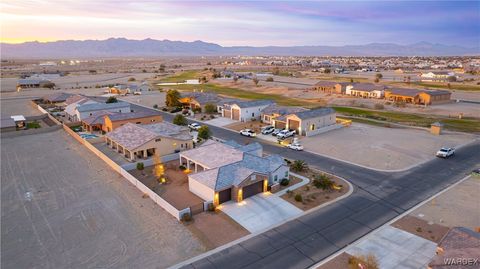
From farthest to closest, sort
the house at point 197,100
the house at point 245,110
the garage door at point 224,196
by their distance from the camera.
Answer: the house at point 197,100
the house at point 245,110
the garage door at point 224,196

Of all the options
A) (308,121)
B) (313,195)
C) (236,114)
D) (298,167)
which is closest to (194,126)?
(236,114)

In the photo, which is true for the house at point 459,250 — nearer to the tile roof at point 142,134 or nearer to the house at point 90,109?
the tile roof at point 142,134

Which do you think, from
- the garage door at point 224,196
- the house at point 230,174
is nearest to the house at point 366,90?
the house at point 230,174

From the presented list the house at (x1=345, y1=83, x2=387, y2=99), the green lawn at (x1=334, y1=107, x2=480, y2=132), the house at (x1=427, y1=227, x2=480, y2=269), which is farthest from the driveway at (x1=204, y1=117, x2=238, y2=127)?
the house at (x1=345, y1=83, x2=387, y2=99)

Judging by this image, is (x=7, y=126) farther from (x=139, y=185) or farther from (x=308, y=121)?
(x=308, y=121)

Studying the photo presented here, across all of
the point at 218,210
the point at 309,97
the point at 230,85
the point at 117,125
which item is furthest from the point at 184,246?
the point at 230,85

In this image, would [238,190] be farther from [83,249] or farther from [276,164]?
[83,249]
